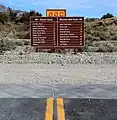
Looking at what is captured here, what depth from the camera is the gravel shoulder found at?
45.3 feet

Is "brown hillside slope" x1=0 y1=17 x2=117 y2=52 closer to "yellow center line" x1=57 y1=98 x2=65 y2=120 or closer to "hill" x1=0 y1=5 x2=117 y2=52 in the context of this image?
"hill" x1=0 y1=5 x2=117 y2=52

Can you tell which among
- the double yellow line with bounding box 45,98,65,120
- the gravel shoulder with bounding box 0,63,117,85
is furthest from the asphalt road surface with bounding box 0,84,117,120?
the gravel shoulder with bounding box 0,63,117,85

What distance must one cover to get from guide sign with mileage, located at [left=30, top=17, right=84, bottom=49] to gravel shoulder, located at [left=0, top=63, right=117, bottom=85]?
5815 millimetres

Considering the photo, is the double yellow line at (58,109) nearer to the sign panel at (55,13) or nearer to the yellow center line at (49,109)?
the yellow center line at (49,109)

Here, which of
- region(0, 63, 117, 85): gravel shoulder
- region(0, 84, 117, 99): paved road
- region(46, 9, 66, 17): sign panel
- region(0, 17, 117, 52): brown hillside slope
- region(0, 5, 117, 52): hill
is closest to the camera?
region(0, 84, 117, 99): paved road

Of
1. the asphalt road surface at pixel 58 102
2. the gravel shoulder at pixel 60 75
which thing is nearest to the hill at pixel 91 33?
the gravel shoulder at pixel 60 75

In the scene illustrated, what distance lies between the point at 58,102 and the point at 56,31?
14.9 meters

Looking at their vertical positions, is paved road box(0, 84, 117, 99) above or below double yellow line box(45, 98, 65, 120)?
above

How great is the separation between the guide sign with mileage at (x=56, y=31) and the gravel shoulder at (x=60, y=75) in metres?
5.82

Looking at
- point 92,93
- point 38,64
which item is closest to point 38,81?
point 92,93

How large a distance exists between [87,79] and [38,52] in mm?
13769

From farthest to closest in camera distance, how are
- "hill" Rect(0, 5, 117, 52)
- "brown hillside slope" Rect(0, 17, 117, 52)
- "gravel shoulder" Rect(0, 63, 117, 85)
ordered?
"hill" Rect(0, 5, 117, 52) < "brown hillside slope" Rect(0, 17, 117, 52) < "gravel shoulder" Rect(0, 63, 117, 85)

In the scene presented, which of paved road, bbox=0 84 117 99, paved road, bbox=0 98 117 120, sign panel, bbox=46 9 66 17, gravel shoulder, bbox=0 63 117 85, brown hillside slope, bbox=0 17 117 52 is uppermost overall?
sign panel, bbox=46 9 66 17

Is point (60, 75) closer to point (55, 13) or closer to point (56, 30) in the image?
point (56, 30)
